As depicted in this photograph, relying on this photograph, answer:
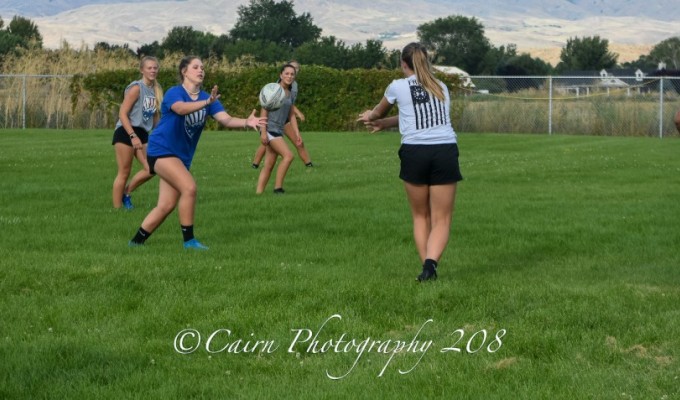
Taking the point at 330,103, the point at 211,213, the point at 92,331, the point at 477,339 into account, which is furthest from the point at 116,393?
the point at 330,103

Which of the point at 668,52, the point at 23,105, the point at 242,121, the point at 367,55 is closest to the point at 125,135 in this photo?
the point at 242,121

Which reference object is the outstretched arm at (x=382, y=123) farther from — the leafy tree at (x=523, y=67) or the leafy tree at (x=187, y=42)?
the leafy tree at (x=523, y=67)

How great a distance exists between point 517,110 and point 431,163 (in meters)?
29.4

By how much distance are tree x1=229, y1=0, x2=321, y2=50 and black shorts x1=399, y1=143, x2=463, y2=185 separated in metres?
94.4

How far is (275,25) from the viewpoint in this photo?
10444 centimetres

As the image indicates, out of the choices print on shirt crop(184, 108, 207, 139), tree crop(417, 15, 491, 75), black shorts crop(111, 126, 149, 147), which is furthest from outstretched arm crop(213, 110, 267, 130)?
tree crop(417, 15, 491, 75)

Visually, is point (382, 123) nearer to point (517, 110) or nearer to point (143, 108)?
point (143, 108)

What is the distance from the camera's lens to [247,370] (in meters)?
6.54

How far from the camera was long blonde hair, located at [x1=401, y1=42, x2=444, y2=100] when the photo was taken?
9109 millimetres

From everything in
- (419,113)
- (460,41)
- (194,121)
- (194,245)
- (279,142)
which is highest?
(460,41)

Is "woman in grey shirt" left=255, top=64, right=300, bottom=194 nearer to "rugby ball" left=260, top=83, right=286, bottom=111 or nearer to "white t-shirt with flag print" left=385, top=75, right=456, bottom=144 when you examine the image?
"rugby ball" left=260, top=83, right=286, bottom=111

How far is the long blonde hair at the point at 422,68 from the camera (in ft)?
29.9

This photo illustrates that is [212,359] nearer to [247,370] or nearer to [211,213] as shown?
[247,370]

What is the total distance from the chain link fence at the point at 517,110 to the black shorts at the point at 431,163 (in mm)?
26529
